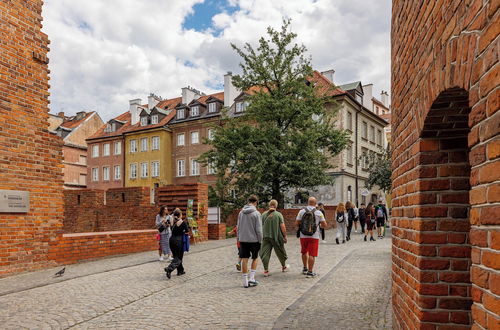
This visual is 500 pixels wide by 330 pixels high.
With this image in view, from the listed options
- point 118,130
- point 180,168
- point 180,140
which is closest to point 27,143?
point 180,168

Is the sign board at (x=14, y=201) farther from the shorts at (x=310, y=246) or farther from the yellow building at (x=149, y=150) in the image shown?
the yellow building at (x=149, y=150)

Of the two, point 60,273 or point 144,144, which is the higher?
point 144,144

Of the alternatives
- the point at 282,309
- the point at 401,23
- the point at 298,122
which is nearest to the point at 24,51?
the point at 282,309

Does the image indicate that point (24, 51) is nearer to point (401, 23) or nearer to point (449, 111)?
point (401, 23)

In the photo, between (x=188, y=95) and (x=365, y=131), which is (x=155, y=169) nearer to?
(x=188, y=95)

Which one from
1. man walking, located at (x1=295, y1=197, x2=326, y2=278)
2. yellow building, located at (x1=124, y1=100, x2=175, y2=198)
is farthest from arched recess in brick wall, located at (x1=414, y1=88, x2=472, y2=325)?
yellow building, located at (x1=124, y1=100, x2=175, y2=198)

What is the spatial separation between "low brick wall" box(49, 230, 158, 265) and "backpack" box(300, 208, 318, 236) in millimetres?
6186

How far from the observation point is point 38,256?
10.7m

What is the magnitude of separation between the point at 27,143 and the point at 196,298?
587 cm

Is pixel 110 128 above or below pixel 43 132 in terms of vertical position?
above

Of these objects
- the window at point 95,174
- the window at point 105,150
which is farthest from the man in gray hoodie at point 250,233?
the window at point 95,174

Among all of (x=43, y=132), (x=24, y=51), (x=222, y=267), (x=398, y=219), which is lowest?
(x=222, y=267)

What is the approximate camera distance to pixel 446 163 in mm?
3408

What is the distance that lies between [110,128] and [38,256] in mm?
47906
